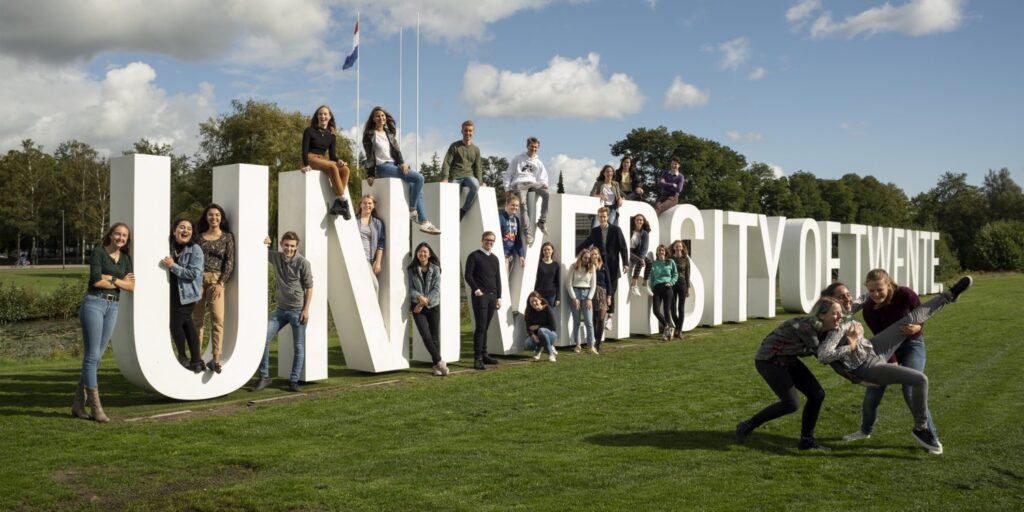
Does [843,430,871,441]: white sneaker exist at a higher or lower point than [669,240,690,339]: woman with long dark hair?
lower

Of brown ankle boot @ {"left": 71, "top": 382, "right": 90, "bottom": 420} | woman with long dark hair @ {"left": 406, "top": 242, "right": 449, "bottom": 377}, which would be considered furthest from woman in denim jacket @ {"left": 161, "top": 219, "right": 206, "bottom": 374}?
woman with long dark hair @ {"left": 406, "top": 242, "right": 449, "bottom": 377}

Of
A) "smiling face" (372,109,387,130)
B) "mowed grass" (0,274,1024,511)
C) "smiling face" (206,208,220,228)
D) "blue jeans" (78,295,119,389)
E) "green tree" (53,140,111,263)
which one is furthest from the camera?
"green tree" (53,140,111,263)

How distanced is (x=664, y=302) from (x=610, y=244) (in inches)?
76.5

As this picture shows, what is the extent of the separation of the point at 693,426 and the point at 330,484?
11.6 ft

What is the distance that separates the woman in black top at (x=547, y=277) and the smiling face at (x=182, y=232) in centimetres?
591

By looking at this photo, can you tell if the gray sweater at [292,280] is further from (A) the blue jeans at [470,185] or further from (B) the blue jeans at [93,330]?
(A) the blue jeans at [470,185]

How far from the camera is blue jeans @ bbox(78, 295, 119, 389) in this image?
7.48 meters

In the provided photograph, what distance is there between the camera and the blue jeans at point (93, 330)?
24.5 ft

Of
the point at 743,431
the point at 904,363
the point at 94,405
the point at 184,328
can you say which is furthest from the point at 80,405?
the point at 904,363

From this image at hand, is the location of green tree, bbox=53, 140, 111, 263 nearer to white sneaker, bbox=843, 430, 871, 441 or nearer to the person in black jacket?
the person in black jacket

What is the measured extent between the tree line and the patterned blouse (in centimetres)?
2876

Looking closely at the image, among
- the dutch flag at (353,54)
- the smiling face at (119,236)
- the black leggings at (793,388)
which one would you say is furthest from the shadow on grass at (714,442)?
the dutch flag at (353,54)

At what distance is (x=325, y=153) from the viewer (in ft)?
33.4

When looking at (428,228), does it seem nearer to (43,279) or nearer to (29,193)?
(43,279)
